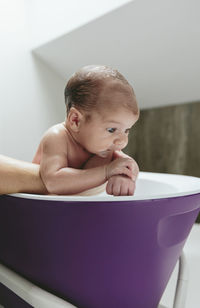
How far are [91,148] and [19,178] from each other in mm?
164

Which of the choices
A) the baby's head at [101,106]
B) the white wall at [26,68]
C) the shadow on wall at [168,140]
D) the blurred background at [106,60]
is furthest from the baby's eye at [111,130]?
the shadow on wall at [168,140]

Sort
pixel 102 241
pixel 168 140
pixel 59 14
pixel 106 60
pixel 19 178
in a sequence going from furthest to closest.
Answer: pixel 168 140 → pixel 106 60 → pixel 59 14 → pixel 19 178 → pixel 102 241

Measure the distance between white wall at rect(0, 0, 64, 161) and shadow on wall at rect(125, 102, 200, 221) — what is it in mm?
580

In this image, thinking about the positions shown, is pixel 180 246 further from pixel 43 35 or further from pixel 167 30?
pixel 43 35

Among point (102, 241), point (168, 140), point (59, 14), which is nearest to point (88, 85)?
point (102, 241)

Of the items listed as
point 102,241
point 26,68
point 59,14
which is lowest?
point 102,241

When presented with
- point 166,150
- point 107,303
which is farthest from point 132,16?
point 107,303

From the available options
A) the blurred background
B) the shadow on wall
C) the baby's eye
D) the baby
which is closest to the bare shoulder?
the baby

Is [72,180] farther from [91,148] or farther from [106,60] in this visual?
[106,60]

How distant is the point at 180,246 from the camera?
573mm

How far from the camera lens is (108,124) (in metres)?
0.58

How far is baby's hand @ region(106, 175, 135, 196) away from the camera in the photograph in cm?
53

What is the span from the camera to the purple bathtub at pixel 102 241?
1.48 ft

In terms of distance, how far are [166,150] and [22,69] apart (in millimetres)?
892
